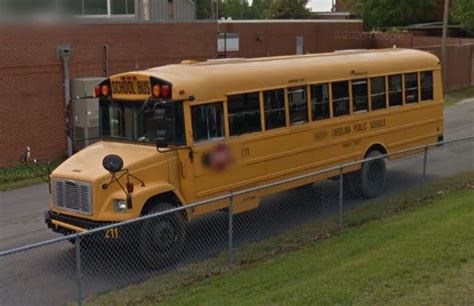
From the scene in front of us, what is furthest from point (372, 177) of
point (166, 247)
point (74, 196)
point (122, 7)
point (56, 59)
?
point (122, 7)

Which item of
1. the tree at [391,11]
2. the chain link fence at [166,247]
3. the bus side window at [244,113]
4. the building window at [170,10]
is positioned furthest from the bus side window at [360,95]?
the tree at [391,11]

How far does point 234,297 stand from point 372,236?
299 cm

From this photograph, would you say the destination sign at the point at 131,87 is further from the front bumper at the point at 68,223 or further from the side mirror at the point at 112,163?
the front bumper at the point at 68,223

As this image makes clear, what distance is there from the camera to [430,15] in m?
51.5

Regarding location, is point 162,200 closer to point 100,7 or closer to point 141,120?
point 141,120

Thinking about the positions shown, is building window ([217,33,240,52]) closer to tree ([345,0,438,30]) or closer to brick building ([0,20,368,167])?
brick building ([0,20,368,167])

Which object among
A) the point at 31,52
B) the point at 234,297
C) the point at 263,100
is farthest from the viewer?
the point at 31,52

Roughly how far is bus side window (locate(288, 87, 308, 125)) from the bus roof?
0.13 meters

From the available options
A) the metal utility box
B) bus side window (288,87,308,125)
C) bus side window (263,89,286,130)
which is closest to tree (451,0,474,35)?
the metal utility box

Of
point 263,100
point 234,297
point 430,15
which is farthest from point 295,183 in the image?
point 430,15

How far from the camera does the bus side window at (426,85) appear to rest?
47.0 ft

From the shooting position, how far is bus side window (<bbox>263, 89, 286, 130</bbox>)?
1092 centimetres

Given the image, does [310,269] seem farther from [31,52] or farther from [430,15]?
[430,15]

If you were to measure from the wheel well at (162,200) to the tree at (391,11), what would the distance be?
41.3 meters
